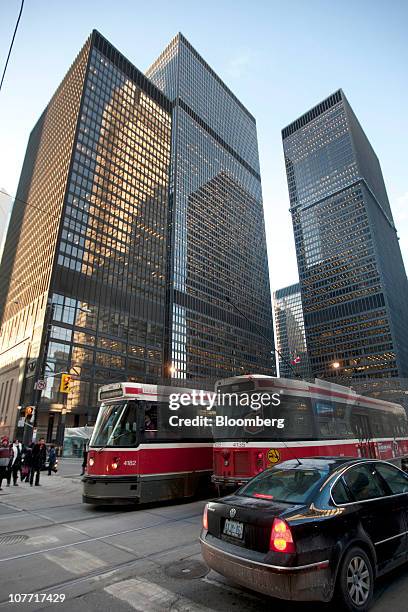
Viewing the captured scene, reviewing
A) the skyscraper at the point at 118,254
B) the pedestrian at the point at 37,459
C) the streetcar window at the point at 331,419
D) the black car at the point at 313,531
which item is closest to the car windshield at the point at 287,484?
the black car at the point at 313,531

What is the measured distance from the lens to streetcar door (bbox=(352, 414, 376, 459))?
13.3m

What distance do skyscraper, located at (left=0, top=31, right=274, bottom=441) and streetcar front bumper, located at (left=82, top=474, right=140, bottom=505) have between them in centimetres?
2890

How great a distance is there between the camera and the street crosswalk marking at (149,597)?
3777 millimetres

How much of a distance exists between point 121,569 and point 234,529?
7.42 feet

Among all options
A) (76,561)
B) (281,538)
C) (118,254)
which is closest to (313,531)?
(281,538)

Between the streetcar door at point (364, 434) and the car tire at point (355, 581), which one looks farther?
the streetcar door at point (364, 434)

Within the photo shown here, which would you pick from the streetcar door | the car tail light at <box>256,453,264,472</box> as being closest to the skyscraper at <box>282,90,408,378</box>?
the streetcar door

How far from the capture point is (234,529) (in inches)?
157

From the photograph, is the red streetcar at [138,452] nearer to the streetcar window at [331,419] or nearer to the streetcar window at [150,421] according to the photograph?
the streetcar window at [150,421]

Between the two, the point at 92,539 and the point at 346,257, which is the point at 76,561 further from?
the point at 346,257

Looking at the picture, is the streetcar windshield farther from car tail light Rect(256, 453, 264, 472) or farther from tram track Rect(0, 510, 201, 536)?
car tail light Rect(256, 453, 264, 472)

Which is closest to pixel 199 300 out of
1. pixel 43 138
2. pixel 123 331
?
pixel 123 331

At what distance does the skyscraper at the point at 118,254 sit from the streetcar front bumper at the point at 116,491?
28.9 metres

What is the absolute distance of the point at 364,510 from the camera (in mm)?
4137
